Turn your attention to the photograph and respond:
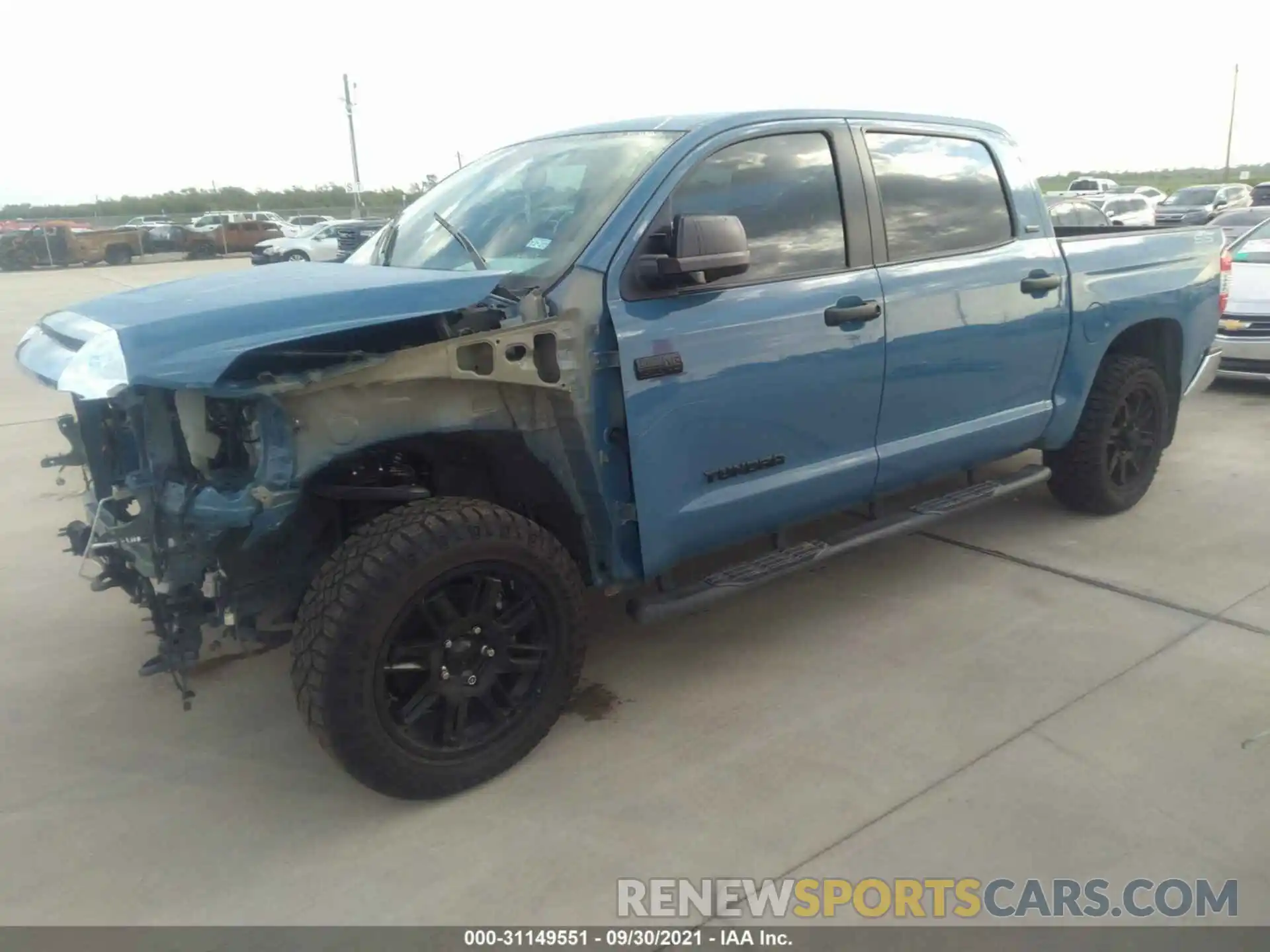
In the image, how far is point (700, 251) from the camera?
2949 mm

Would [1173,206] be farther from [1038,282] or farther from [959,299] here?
[959,299]

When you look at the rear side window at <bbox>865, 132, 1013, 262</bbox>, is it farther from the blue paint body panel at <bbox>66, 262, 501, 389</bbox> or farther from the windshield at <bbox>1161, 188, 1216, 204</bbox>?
the windshield at <bbox>1161, 188, 1216, 204</bbox>

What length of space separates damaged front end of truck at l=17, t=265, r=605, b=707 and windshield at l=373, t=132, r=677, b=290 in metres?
0.23

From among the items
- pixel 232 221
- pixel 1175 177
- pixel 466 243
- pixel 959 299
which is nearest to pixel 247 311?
pixel 466 243

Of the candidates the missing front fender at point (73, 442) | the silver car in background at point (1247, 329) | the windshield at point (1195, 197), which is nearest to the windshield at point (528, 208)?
the missing front fender at point (73, 442)

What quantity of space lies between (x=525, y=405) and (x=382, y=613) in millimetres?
785

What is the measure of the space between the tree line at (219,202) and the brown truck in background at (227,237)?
17.0 meters

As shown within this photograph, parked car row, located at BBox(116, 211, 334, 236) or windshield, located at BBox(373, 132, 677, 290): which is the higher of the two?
parked car row, located at BBox(116, 211, 334, 236)

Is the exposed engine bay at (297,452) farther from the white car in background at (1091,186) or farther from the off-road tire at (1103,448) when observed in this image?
the white car in background at (1091,186)

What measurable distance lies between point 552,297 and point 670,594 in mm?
1078

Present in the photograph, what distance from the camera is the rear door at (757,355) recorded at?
10.1 feet

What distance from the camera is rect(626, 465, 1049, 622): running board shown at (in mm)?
3312

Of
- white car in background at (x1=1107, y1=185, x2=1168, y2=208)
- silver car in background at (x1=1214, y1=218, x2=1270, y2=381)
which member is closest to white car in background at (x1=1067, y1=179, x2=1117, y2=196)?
white car in background at (x1=1107, y1=185, x2=1168, y2=208)
